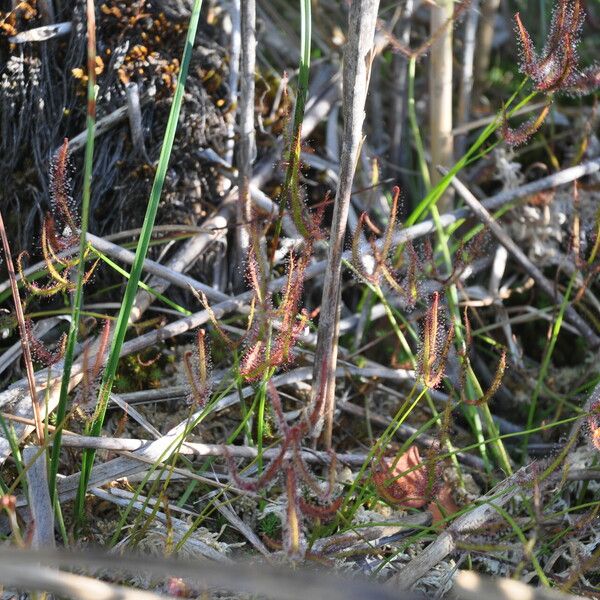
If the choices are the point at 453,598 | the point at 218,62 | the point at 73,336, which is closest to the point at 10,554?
the point at 73,336

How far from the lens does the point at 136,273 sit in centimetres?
119

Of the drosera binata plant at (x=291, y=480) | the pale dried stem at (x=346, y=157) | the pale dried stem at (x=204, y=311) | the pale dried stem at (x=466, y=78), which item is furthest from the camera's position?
the pale dried stem at (x=466, y=78)

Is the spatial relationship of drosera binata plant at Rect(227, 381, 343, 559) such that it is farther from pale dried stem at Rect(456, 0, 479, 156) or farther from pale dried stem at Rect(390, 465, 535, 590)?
pale dried stem at Rect(456, 0, 479, 156)

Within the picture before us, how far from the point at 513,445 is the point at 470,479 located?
194 millimetres

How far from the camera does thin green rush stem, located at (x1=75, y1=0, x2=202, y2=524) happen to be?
118 cm

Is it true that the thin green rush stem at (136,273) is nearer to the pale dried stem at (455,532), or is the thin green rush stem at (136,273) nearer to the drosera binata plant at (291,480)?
the drosera binata plant at (291,480)

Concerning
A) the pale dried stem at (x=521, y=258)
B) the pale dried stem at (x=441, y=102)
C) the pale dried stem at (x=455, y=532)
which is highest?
the pale dried stem at (x=441, y=102)

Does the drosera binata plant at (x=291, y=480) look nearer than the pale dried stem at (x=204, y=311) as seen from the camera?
Yes

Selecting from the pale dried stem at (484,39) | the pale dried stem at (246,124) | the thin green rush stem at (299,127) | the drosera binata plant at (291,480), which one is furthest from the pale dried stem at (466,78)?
the drosera binata plant at (291,480)

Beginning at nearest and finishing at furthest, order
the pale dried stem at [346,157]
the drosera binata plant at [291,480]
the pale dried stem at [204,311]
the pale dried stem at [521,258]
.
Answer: the drosera binata plant at [291,480], the pale dried stem at [346,157], the pale dried stem at [204,311], the pale dried stem at [521,258]

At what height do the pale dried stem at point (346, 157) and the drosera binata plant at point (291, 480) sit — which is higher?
the pale dried stem at point (346, 157)

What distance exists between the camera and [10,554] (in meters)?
0.63

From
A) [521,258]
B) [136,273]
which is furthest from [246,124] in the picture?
[521,258]

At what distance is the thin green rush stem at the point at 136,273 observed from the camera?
1.18 metres
